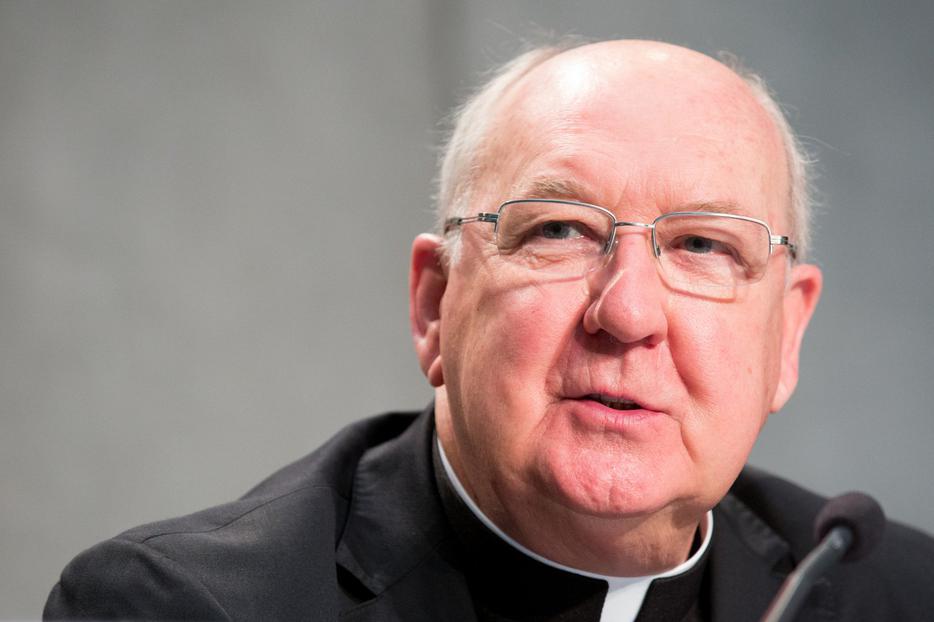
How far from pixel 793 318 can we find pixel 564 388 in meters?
0.58

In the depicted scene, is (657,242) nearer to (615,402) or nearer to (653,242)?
(653,242)

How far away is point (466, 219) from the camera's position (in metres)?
1.89

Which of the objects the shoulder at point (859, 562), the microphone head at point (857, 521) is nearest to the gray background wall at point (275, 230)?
the shoulder at point (859, 562)

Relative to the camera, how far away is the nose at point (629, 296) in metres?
1.60

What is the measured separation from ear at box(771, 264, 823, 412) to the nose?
0.41 meters

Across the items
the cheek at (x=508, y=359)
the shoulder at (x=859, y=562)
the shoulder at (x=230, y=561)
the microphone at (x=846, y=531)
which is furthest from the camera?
the shoulder at (x=859, y=562)

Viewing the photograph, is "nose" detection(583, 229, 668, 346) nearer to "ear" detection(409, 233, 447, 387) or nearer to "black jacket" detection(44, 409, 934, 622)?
"ear" detection(409, 233, 447, 387)

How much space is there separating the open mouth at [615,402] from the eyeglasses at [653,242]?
0.61ft

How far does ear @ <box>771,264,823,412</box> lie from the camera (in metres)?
2.01

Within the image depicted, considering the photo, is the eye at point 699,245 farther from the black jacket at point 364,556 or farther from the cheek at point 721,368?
the black jacket at point 364,556

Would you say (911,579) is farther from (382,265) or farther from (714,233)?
(382,265)

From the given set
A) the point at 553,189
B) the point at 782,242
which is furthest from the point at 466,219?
the point at 782,242

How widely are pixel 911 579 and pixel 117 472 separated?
1877mm

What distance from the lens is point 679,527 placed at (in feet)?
5.88
